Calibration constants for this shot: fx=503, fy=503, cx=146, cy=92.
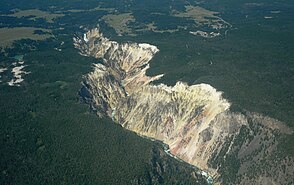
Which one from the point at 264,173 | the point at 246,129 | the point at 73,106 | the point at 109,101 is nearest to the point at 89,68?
the point at 109,101

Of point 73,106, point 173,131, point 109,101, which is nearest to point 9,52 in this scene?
point 109,101

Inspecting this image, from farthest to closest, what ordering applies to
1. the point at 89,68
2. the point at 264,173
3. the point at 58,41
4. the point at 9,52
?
the point at 58,41 < the point at 9,52 < the point at 89,68 < the point at 264,173

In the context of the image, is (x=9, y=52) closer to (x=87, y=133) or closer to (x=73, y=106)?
(x=73, y=106)

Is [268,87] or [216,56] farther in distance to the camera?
[216,56]

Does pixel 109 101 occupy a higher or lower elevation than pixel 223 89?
lower

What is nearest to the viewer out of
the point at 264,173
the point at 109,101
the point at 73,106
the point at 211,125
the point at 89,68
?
the point at 264,173

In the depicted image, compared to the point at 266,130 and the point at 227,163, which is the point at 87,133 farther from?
the point at 266,130
